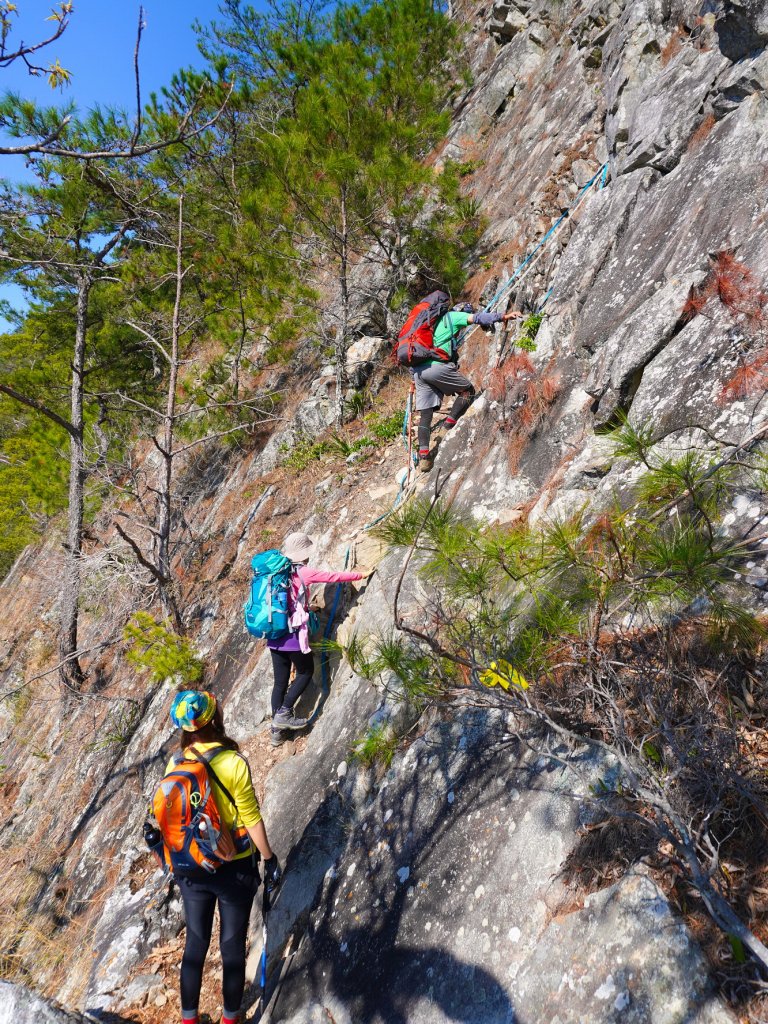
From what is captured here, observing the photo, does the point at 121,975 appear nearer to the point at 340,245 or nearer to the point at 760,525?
the point at 760,525

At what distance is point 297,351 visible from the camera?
12.0 m

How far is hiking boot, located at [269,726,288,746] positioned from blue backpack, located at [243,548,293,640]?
105cm

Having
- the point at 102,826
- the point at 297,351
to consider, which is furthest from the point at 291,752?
the point at 297,351

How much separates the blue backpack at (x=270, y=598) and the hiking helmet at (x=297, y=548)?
26 cm

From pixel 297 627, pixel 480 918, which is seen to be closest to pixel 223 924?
pixel 480 918

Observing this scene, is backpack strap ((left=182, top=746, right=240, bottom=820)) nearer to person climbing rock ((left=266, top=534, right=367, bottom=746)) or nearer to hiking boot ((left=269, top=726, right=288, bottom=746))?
person climbing rock ((left=266, top=534, right=367, bottom=746))

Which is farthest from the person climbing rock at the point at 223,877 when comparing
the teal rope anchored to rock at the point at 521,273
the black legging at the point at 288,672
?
the teal rope anchored to rock at the point at 521,273

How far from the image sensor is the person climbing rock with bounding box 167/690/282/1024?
2.96m

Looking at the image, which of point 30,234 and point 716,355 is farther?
point 30,234

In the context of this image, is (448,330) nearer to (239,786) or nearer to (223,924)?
(239,786)

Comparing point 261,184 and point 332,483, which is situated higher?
point 261,184

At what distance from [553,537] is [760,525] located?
934mm

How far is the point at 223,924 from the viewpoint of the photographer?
3.07 meters

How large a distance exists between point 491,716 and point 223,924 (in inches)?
77.8
